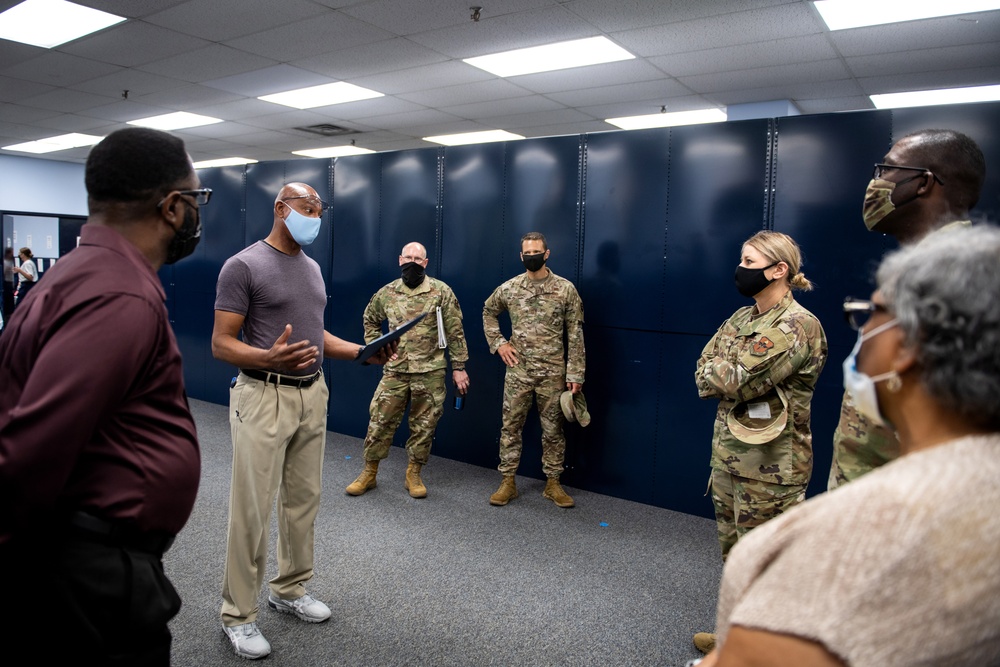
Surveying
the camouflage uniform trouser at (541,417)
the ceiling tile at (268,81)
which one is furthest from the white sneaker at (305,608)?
the ceiling tile at (268,81)

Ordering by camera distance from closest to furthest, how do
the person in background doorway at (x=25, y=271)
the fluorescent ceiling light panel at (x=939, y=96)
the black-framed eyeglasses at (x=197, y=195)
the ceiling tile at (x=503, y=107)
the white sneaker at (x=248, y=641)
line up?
→ 1. the black-framed eyeglasses at (x=197, y=195)
2. the white sneaker at (x=248, y=641)
3. the fluorescent ceiling light panel at (x=939, y=96)
4. the ceiling tile at (x=503, y=107)
5. the person in background doorway at (x=25, y=271)

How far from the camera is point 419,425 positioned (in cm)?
410

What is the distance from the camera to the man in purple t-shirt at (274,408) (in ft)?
7.19

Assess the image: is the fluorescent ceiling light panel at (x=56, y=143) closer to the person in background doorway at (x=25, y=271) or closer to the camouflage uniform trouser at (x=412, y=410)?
the person in background doorway at (x=25, y=271)

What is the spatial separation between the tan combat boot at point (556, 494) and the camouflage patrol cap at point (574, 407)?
0.41m

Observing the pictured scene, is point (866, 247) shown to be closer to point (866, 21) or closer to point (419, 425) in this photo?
point (866, 21)

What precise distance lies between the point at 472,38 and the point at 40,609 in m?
4.41

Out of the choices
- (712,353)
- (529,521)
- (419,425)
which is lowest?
(529,521)

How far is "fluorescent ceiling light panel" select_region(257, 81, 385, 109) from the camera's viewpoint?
19.9 feet

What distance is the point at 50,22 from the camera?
462cm

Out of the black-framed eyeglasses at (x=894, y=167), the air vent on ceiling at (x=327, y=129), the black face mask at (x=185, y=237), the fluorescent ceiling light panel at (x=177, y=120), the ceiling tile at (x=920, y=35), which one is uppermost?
the fluorescent ceiling light panel at (x=177, y=120)

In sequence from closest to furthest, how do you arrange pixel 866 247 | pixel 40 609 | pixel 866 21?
pixel 40 609, pixel 866 247, pixel 866 21

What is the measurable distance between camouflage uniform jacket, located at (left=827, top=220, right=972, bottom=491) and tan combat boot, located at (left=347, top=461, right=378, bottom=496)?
287 centimetres

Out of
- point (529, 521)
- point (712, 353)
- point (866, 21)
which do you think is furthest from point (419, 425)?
point (866, 21)
